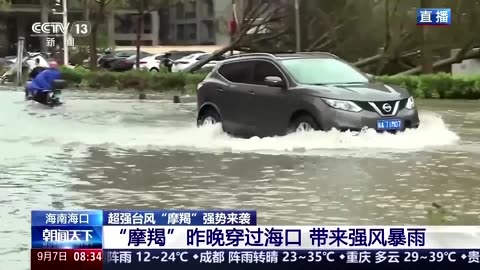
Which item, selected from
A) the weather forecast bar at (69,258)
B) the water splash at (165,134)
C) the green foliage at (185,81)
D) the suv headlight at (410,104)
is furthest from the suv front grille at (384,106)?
the weather forecast bar at (69,258)

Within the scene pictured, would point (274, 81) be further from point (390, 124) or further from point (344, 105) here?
point (390, 124)

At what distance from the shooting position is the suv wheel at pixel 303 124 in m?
9.93

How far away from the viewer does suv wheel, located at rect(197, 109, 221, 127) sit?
11.4m

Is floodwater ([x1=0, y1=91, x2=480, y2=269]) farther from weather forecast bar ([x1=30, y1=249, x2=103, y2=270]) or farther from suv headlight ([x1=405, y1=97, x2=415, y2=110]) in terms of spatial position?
weather forecast bar ([x1=30, y1=249, x2=103, y2=270])

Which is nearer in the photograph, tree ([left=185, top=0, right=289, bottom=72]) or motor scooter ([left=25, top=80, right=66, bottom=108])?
tree ([left=185, top=0, right=289, bottom=72])

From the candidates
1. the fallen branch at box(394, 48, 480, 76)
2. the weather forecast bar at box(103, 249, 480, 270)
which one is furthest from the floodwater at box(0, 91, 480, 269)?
the fallen branch at box(394, 48, 480, 76)

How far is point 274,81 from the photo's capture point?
1027cm

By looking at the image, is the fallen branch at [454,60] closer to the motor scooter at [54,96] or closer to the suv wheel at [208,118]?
the suv wheel at [208,118]

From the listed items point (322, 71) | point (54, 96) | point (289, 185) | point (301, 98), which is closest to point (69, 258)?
point (289, 185)

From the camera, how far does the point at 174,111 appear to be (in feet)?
52.4

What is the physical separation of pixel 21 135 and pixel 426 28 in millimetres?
6227

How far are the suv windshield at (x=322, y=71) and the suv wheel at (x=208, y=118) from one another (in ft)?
4.57

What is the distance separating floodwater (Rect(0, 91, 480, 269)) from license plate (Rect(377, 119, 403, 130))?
0.11 meters

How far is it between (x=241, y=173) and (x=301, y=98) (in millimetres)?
2025
